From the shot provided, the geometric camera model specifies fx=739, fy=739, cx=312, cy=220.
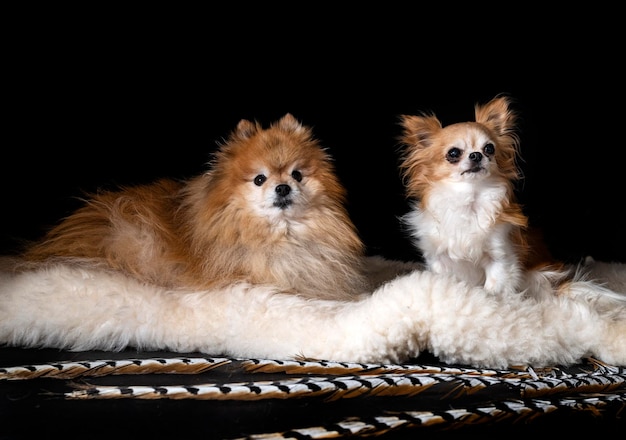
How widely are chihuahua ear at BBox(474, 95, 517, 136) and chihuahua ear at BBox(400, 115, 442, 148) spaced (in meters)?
0.16

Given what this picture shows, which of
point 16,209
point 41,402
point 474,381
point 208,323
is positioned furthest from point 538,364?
point 16,209

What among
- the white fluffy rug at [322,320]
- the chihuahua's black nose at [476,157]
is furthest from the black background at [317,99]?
the chihuahua's black nose at [476,157]

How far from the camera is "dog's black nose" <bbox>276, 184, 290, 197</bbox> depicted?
2.38m

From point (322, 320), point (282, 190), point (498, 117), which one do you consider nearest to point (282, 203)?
point (282, 190)

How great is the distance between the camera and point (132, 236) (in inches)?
99.5

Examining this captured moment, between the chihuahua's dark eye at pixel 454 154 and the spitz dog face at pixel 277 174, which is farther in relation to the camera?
the spitz dog face at pixel 277 174

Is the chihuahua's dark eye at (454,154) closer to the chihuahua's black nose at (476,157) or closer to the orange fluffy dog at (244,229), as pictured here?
the chihuahua's black nose at (476,157)

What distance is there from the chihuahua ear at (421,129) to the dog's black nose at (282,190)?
447mm

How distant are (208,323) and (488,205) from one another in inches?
36.8

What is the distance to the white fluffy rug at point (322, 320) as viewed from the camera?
2037 mm

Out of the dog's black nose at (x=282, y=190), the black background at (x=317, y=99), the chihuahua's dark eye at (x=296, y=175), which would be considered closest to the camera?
the dog's black nose at (x=282, y=190)

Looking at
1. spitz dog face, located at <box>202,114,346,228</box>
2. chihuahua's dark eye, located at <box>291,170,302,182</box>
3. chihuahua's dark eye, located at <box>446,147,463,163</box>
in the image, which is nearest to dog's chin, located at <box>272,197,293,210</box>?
spitz dog face, located at <box>202,114,346,228</box>

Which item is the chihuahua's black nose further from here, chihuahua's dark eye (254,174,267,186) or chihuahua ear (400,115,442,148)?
chihuahua's dark eye (254,174,267,186)

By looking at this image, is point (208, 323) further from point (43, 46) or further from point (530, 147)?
point (530, 147)
